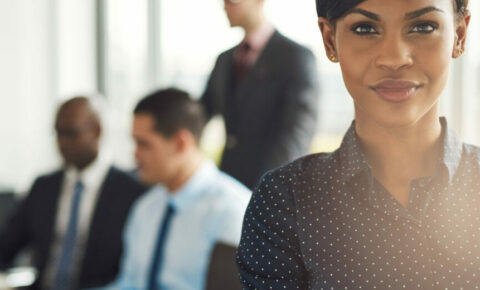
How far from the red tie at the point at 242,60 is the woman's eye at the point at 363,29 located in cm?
150

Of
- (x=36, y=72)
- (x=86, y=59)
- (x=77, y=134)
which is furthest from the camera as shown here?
(x=86, y=59)

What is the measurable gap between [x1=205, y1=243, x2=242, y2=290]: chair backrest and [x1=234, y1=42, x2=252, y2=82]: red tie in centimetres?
90

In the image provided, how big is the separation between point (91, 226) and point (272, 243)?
1849 mm

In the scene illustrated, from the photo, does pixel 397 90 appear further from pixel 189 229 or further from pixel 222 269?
pixel 189 229

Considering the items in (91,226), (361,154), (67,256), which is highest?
(361,154)

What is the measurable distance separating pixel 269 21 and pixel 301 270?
5.10ft

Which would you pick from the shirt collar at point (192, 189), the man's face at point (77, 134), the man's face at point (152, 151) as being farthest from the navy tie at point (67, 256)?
the shirt collar at point (192, 189)

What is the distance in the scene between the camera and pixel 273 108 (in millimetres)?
2125

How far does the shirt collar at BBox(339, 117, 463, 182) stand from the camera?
72cm

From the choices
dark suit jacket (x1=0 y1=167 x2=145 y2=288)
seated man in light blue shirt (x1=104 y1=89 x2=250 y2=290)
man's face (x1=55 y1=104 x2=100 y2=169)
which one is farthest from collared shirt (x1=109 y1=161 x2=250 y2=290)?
man's face (x1=55 y1=104 x2=100 y2=169)

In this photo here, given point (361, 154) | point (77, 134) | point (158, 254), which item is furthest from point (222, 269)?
point (77, 134)

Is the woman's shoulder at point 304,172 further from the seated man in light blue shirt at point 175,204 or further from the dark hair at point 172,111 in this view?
Result: the dark hair at point 172,111

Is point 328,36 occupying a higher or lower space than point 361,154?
higher

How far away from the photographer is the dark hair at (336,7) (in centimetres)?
68
